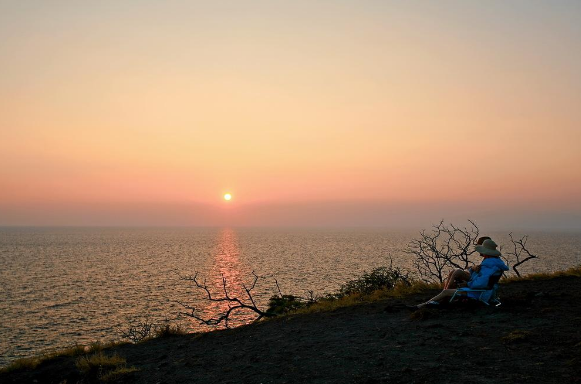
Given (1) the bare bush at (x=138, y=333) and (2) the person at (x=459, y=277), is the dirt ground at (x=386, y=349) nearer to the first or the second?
(2) the person at (x=459, y=277)

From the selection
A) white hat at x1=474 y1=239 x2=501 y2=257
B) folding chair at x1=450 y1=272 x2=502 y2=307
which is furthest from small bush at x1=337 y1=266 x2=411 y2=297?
white hat at x1=474 y1=239 x2=501 y2=257

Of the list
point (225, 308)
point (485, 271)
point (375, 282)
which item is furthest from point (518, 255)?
point (485, 271)

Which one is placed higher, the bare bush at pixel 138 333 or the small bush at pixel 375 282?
the small bush at pixel 375 282

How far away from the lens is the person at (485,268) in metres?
10.8

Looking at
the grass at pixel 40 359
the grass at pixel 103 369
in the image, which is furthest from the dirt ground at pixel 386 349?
the grass at pixel 40 359

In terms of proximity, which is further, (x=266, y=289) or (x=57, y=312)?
(x=266, y=289)

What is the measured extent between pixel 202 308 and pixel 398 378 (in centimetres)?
2953

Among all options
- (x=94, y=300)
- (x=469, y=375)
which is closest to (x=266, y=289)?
(x=94, y=300)

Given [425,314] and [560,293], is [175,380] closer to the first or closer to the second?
[425,314]

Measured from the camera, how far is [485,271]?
10.9 metres

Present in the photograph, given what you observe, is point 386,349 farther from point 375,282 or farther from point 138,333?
point 138,333

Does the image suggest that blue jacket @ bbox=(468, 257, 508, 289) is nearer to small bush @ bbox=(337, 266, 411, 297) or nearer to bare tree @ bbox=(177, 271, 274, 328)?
bare tree @ bbox=(177, 271, 274, 328)

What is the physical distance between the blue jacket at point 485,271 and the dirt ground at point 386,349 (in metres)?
0.64

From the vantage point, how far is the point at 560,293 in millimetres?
12477
